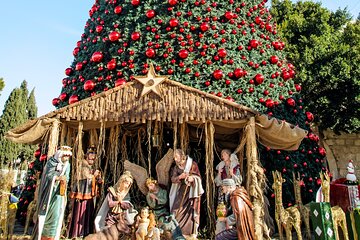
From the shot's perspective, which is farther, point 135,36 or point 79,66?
point 79,66

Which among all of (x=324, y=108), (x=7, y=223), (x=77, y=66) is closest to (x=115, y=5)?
(x=77, y=66)

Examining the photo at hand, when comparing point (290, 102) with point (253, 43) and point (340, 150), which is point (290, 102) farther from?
point (340, 150)

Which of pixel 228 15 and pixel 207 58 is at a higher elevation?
pixel 228 15

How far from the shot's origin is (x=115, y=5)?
7.79 m

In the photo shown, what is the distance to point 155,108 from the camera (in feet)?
18.7

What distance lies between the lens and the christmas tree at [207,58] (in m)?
6.79

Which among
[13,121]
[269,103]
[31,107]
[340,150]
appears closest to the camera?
[269,103]

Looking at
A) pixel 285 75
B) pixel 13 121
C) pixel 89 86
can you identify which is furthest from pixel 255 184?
pixel 13 121

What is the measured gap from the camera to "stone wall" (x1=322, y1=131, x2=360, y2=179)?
13.4m

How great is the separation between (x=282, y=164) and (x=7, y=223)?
5136 millimetres

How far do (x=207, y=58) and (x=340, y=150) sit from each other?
938 cm

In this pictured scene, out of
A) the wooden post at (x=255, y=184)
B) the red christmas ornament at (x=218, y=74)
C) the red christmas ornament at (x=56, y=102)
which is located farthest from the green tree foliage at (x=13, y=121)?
the wooden post at (x=255, y=184)

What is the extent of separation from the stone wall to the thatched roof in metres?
9.59

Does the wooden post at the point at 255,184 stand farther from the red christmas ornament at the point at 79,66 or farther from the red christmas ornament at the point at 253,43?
the red christmas ornament at the point at 79,66
